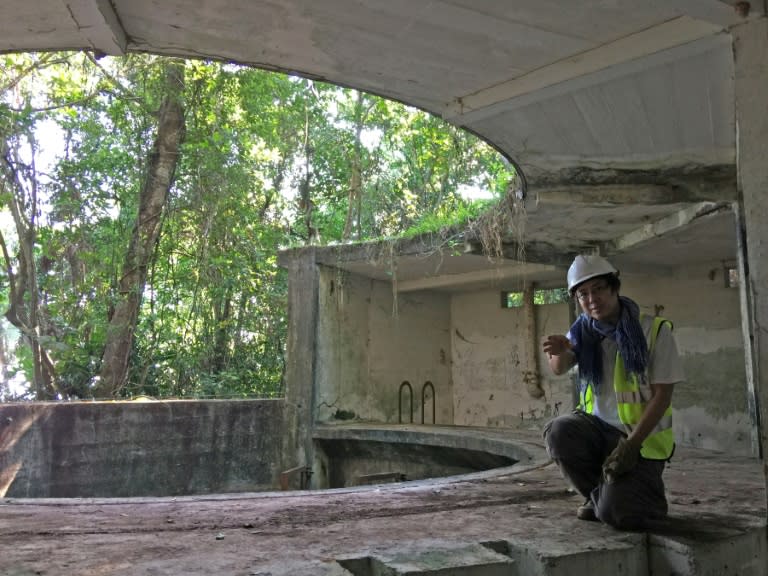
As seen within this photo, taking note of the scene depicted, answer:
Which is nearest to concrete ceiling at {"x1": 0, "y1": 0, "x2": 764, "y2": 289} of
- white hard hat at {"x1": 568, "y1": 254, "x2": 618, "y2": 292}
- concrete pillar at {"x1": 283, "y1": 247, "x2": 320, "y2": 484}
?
white hard hat at {"x1": 568, "y1": 254, "x2": 618, "y2": 292}

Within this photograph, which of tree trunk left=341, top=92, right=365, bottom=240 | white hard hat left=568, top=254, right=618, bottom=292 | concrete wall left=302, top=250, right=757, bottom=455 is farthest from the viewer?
tree trunk left=341, top=92, right=365, bottom=240

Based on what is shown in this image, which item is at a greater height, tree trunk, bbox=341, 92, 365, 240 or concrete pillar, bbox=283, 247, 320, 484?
tree trunk, bbox=341, 92, 365, 240

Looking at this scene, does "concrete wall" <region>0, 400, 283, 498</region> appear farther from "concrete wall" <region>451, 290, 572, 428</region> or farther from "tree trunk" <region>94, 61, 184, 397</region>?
"concrete wall" <region>451, 290, 572, 428</region>

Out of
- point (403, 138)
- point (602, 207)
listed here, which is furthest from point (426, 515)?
point (403, 138)

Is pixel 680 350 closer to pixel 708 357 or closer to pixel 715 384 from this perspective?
pixel 708 357

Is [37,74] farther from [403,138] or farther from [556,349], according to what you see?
[556,349]

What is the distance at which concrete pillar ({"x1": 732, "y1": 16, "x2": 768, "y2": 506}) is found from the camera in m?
2.74

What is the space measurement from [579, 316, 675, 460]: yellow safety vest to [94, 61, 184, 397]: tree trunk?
8.11 m

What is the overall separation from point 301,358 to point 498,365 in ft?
10.1

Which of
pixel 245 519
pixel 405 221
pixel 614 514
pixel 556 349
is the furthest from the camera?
pixel 405 221

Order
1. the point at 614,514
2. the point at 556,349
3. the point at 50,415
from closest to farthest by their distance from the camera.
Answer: the point at 614,514
the point at 556,349
the point at 50,415

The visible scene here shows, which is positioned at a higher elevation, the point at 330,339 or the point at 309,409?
the point at 330,339

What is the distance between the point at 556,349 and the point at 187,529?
1.96 metres

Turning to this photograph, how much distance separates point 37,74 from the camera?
9008 mm
